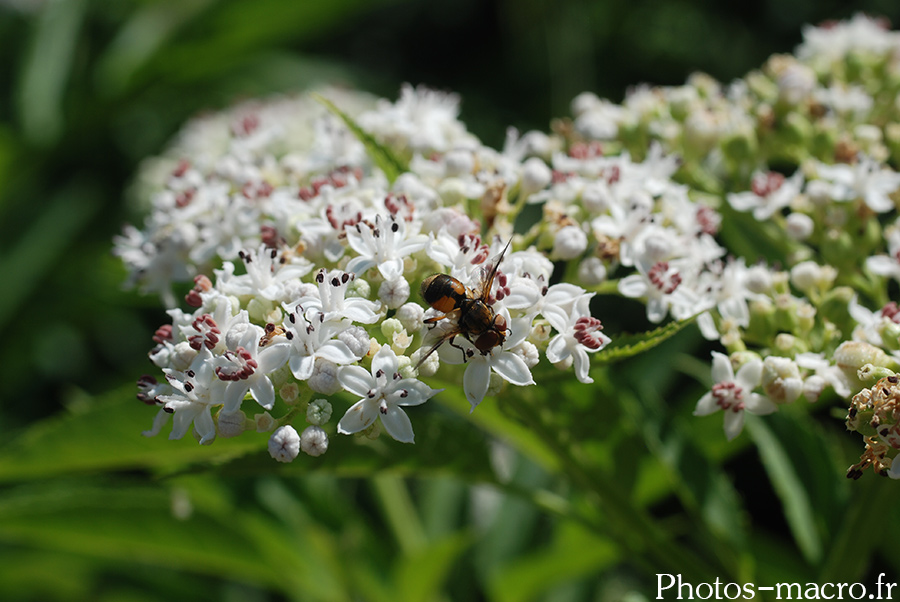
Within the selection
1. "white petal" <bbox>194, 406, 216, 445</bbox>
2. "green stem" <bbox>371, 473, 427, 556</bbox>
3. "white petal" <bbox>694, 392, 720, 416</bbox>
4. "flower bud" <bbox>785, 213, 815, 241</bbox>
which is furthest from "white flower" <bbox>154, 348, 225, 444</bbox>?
"flower bud" <bbox>785, 213, 815, 241</bbox>

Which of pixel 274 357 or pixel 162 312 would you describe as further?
pixel 162 312

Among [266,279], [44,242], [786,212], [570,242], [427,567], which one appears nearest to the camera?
[266,279]

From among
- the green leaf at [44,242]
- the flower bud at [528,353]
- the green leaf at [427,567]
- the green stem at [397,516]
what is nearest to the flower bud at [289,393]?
the flower bud at [528,353]

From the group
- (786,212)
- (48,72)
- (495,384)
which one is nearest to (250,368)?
(495,384)

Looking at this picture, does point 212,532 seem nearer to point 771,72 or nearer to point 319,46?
point 771,72

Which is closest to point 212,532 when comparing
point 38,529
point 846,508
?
point 38,529

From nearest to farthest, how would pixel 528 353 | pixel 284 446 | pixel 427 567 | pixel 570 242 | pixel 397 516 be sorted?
pixel 284 446, pixel 528 353, pixel 570 242, pixel 427 567, pixel 397 516

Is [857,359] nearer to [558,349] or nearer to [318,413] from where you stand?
[558,349]

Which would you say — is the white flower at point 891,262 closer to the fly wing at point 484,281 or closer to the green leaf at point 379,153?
the fly wing at point 484,281
